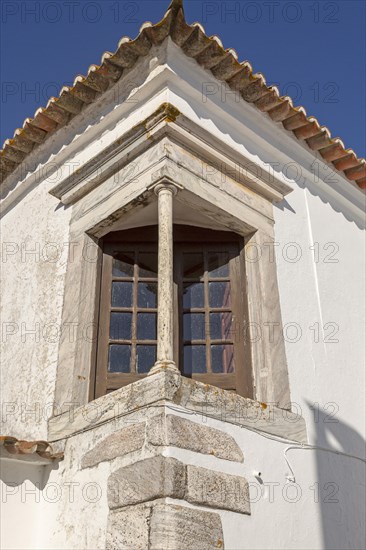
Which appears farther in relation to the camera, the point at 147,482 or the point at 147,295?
the point at 147,295

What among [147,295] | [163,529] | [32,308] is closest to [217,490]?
[163,529]

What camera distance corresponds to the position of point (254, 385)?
13.5 ft

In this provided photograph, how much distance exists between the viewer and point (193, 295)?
4430mm

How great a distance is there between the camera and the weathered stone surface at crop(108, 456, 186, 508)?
302 cm

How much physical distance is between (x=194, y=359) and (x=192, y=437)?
3.21ft

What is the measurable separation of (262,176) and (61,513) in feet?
9.05

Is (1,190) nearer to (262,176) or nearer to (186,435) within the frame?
(262,176)

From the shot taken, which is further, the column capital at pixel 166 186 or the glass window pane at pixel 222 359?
the glass window pane at pixel 222 359

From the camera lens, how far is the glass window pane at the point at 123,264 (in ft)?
14.9

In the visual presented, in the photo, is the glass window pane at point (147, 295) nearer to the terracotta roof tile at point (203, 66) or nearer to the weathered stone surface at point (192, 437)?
the weathered stone surface at point (192, 437)

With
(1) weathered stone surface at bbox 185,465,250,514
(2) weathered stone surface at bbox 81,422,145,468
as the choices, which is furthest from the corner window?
(1) weathered stone surface at bbox 185,465,250,514

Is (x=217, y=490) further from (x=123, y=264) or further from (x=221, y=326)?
(x=123, y=264)

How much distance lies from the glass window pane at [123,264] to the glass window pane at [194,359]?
2.40ft

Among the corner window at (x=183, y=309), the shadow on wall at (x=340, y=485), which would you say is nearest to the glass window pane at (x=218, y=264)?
the corner window at (x=183, y=309)
